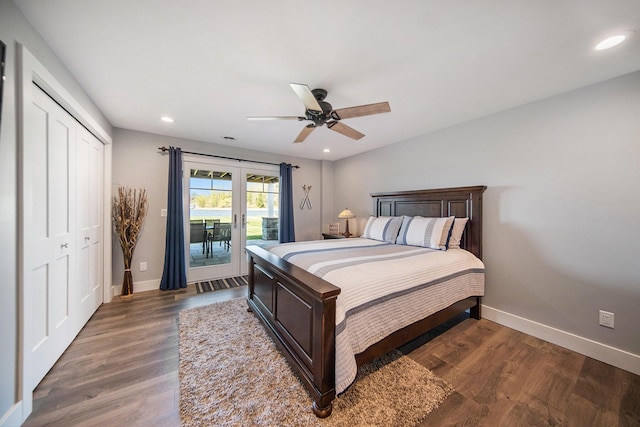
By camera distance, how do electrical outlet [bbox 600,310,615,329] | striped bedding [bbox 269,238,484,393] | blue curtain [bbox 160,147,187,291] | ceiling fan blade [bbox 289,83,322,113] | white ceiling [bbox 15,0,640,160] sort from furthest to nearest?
blue curtain [bbox 160,147,187,291], electrical outlet [bbox 600,310,615,329], ceiling fan blade [bbox 289,83,322,113], striped bedding [bbox 269,238,484,393], white ceiling [bbox 15,0,640,160]

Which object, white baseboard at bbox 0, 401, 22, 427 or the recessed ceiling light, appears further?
the recessed ceiling light

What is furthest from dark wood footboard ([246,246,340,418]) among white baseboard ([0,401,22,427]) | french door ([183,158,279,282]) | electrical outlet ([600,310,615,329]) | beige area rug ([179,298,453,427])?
electrical outlet ([600,310,615,329])

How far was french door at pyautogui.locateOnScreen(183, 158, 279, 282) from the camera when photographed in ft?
12.6

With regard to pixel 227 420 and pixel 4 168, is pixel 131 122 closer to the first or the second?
pixel 4 168

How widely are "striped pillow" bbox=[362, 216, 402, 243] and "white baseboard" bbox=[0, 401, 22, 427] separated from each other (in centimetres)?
338

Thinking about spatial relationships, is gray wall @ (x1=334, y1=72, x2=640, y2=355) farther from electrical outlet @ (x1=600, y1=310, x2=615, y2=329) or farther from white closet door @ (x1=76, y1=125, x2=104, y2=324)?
white closet door @ (x1=76, y1=125, x2=104, y2=324)

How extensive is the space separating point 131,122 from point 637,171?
5.36 meters

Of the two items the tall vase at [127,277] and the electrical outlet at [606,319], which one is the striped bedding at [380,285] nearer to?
the electrical outlet at [606,319]

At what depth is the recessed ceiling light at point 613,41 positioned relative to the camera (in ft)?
4.82

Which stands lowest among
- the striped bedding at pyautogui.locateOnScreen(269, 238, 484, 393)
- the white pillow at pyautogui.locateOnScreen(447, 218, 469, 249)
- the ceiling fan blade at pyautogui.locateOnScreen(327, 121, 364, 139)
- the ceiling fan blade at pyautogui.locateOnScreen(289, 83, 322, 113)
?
the striped bedding at pyautogui.locateOnScreen(269, 238, 484, 393)

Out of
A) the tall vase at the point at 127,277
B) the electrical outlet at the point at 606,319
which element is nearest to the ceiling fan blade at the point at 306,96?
the electrical outlet at the point at 606,319

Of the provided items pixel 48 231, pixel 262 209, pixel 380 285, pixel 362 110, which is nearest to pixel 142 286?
pixel 48 231

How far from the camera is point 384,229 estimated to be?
3.30m

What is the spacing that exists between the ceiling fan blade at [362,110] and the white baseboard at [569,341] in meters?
2.62
